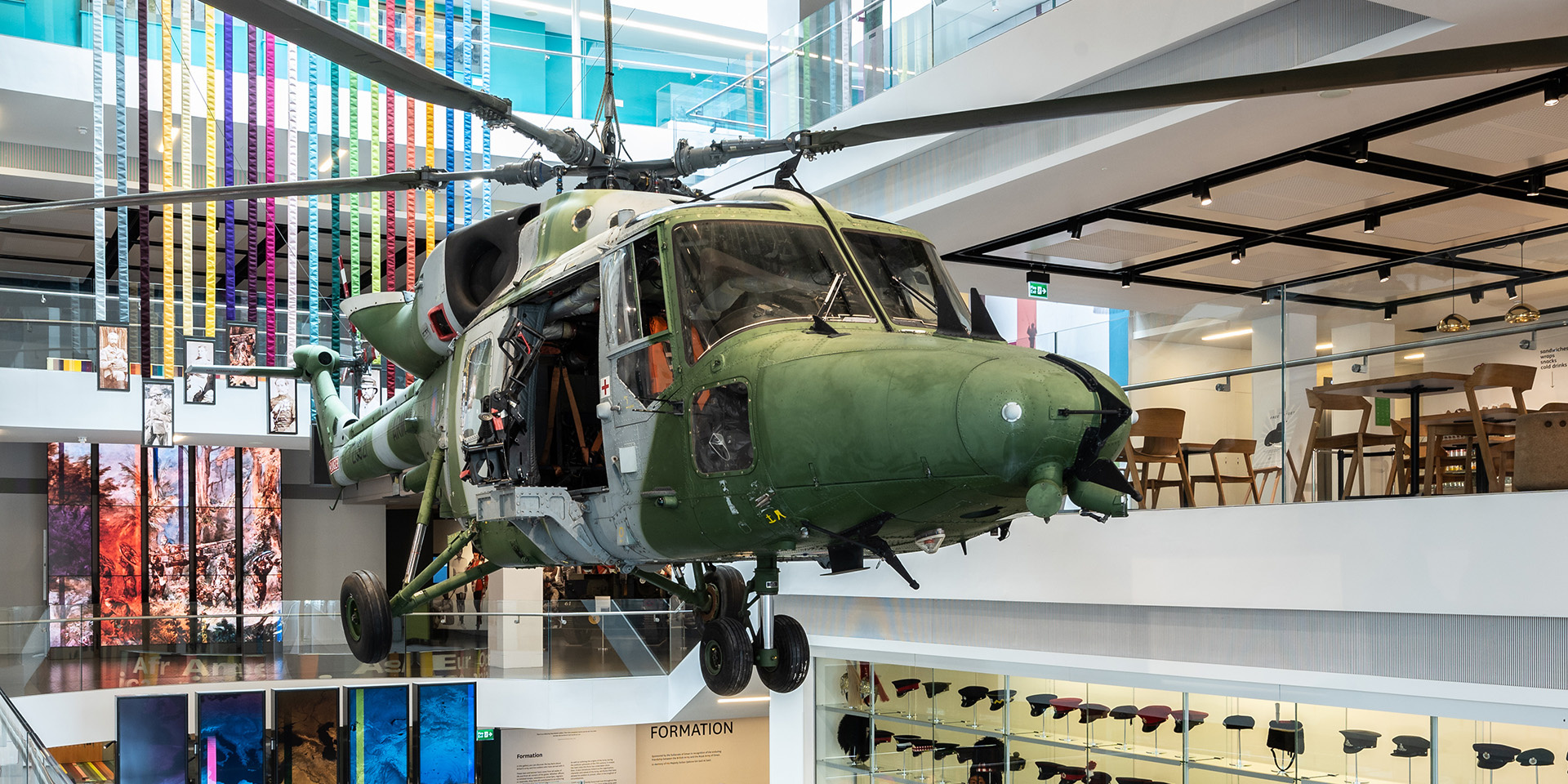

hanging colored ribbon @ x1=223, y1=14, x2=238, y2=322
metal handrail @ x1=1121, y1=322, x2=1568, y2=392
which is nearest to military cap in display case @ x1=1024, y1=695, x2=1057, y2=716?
metal handrail @ x1=1121, y1=322, x2=1568, y2=392

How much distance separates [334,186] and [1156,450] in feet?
17.7

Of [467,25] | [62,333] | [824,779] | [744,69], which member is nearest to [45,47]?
[62,333]

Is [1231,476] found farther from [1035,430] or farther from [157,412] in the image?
[157,412]

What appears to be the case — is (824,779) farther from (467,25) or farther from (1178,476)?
(467,25)

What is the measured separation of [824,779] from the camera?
12094mm

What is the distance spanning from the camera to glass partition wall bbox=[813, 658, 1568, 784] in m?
7.05

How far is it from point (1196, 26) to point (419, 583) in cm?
553

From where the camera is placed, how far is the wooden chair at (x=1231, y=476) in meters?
7.52

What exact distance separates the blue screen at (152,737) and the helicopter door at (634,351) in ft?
34.8

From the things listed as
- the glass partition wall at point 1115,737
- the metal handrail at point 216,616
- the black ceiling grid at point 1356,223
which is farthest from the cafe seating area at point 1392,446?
the metal handrail at point 216,616

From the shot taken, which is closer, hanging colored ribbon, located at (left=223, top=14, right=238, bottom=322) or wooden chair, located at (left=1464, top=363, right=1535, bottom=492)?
wooden chair, located at (left=1464, top=363, right=1535, bottom=492)

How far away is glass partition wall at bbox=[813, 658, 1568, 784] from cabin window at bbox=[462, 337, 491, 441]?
523 centimetres

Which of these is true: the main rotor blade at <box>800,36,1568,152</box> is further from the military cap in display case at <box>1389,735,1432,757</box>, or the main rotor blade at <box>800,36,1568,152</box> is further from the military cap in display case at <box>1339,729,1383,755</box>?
the military cap in display case at <box>1339,729,1383,755</box>

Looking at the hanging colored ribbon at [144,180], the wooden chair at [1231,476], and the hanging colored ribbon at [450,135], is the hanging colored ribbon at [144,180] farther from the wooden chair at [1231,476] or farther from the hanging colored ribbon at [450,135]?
the wooden chair at [1231,476]
